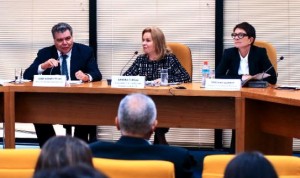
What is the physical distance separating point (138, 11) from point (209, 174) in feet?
14.5

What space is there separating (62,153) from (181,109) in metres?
3.13

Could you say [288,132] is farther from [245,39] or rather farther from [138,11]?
[138,11]

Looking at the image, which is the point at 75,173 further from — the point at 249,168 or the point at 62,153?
the point at 249,168

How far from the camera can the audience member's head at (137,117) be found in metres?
2.58

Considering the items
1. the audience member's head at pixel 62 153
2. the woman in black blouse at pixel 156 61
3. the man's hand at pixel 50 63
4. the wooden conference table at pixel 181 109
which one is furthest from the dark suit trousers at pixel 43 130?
the audience member's head at pixel 62 153

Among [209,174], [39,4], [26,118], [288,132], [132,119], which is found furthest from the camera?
[39,4]

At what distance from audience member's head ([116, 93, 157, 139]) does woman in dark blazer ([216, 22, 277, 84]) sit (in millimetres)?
2673

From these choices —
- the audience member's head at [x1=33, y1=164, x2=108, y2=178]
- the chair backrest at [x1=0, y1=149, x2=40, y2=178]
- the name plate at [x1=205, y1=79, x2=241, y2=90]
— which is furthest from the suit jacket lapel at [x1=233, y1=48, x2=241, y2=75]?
the audience member's head at [x1=33, y1=164, x2=108, y2=178]

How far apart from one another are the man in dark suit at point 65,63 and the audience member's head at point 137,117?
269 cm

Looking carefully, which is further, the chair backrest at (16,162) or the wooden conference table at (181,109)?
the wooden conference table at (181,109)

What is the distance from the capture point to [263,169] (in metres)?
1.55

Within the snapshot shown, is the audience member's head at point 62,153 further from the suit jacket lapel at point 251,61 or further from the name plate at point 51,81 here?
the suit jacket lapel at point 251,61

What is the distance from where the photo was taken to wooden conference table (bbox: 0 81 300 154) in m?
4.44

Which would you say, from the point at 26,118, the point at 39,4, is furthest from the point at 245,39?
the point at 39,4
